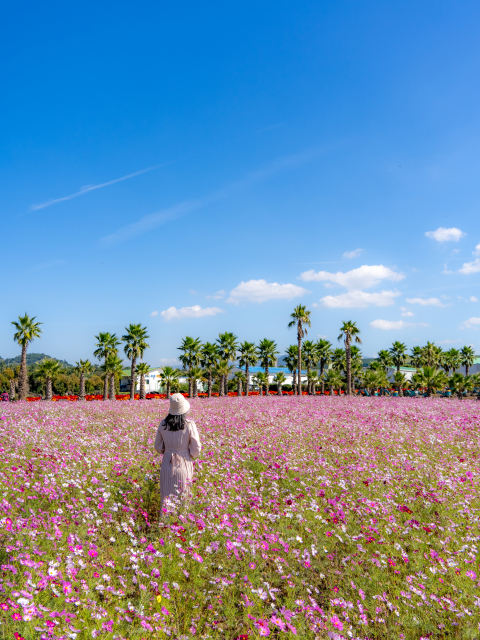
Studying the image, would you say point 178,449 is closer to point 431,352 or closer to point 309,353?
point 309,353

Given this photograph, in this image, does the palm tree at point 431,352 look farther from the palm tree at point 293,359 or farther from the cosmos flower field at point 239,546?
the cosmos flower field at point 239,546

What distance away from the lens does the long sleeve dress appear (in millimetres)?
5398

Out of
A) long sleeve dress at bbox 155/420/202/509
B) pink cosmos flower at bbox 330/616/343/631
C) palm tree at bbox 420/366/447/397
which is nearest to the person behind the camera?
pink cosmos flower at bbox 330/616/343/631

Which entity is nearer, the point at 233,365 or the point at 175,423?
the point at 175,423

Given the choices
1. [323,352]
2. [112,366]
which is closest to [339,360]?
[323,352]

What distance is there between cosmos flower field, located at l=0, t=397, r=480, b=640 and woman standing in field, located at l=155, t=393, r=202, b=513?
1.44 feet

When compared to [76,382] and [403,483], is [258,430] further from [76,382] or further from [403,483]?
[76,382]

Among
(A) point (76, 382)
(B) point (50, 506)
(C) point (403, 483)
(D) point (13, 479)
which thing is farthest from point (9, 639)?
(A) point (76, 382)

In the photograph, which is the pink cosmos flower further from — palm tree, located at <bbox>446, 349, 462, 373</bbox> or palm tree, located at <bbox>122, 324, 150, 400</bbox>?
palm tree, located at <bbox>446, 349, 462, 373</bbox>

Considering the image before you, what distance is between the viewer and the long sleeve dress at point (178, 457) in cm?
540

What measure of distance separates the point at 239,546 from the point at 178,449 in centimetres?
163

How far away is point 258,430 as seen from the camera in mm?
11203

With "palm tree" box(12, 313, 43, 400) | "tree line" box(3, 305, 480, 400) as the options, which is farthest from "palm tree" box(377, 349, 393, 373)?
"palm tree" box(12, 313, 43, 400)

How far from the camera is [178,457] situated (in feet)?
18.0
